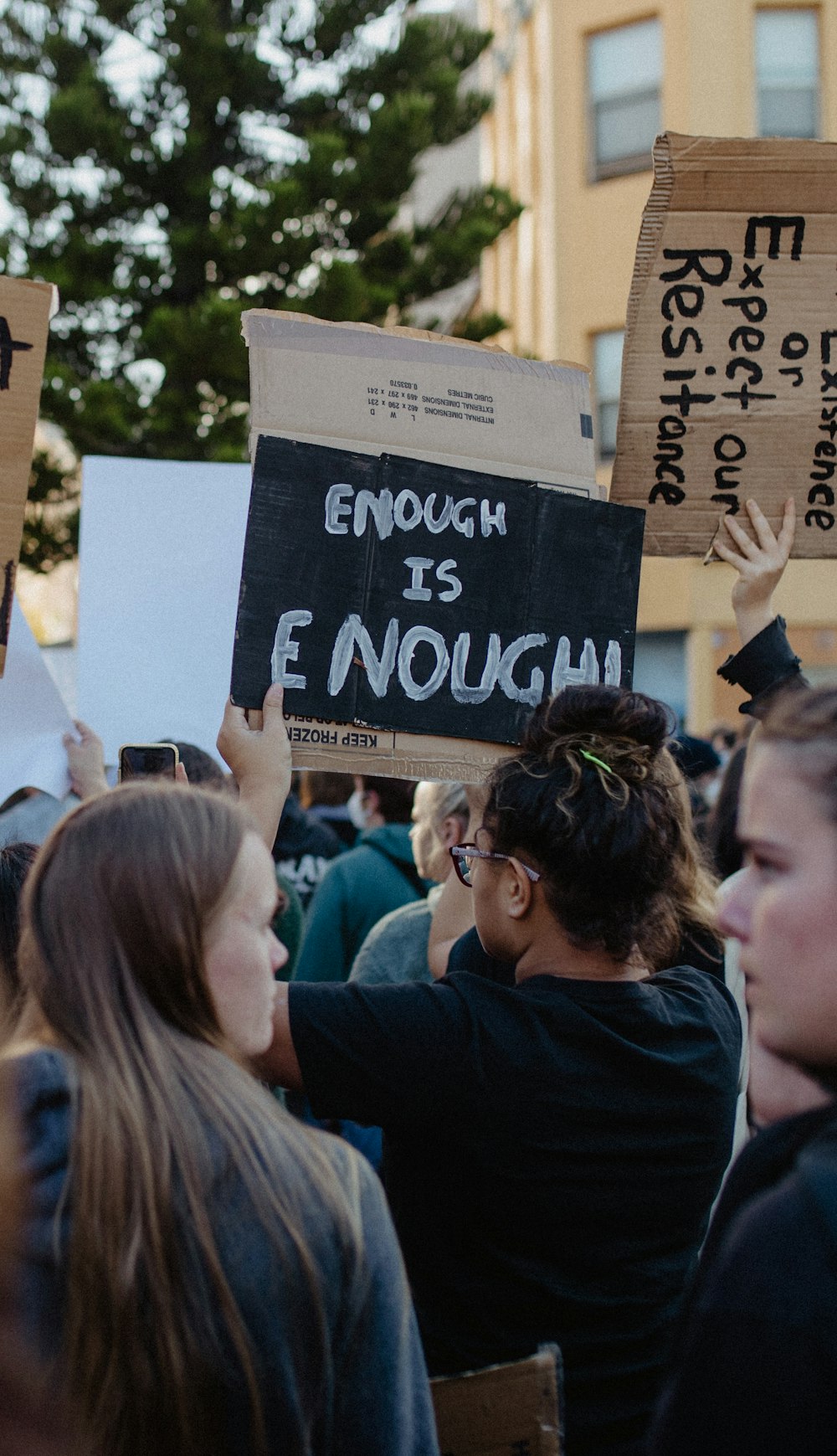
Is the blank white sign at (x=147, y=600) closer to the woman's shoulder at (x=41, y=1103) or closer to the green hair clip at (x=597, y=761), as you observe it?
the green hair clip at (x=597, y=761)

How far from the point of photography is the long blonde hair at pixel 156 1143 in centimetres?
132

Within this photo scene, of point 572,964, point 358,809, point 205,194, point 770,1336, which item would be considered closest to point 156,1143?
point 770,1336

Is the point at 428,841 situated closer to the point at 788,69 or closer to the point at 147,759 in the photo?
the point at 147,759

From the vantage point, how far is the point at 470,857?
7.09 feet

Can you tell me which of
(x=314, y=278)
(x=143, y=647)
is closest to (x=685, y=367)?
(x=143, y=647)

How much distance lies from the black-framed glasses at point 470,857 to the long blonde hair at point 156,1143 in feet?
2.09

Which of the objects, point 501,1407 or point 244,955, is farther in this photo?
point 501,1407

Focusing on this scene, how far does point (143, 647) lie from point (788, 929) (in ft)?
7.22

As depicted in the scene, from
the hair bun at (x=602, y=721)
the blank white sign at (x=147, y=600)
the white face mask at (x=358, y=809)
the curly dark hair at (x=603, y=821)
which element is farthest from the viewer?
the white face mask at (x=358, y=809)

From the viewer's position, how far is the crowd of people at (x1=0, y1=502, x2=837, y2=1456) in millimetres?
1188

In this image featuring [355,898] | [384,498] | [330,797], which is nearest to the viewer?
[384,498]

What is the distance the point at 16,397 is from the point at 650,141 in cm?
1619

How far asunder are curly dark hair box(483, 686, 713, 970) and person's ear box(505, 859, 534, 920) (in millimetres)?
22

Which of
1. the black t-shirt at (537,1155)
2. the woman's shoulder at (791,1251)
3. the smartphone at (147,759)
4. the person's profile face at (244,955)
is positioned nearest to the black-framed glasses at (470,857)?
the black t-shirt at (537,1155)
